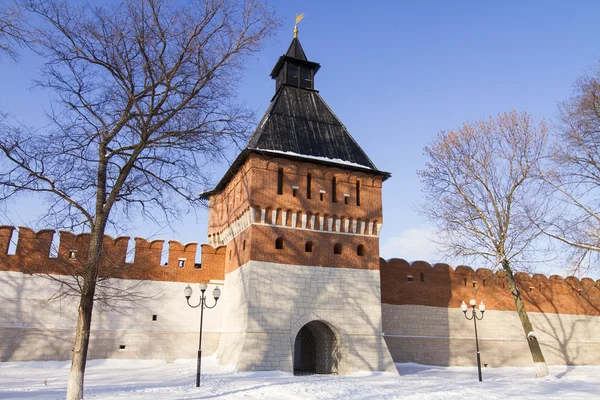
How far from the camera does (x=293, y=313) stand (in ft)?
55.3

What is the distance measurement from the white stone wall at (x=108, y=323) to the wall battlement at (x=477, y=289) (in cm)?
787

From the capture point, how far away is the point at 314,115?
20.9m

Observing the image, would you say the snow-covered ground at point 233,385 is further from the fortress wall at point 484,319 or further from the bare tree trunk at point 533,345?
the fortress wall at point 484,319

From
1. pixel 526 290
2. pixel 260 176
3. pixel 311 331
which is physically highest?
pixel 260 176

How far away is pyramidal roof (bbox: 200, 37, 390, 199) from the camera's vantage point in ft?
60.5

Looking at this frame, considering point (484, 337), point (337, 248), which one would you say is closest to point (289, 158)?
point (337, 248)

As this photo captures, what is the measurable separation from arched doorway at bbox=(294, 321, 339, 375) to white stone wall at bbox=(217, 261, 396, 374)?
0.65 metres

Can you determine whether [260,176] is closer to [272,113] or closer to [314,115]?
[272,113]

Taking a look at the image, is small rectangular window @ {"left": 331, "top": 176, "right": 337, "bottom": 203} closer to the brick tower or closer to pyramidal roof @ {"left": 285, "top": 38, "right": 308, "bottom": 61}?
the brick tower

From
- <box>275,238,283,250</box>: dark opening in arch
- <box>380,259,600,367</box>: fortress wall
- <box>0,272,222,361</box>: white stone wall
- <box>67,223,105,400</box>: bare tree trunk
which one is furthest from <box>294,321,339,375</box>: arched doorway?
<box>67,223,105,400</box>: bare tree trunk

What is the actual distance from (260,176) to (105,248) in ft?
21.9

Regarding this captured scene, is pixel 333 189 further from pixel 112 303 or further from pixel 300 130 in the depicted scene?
pixel 112 303

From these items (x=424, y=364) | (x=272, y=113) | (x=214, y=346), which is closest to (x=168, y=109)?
(x=272, y=113)

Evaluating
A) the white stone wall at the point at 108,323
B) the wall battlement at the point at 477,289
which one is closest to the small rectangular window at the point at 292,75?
the wall battlement at the point at 477,289
